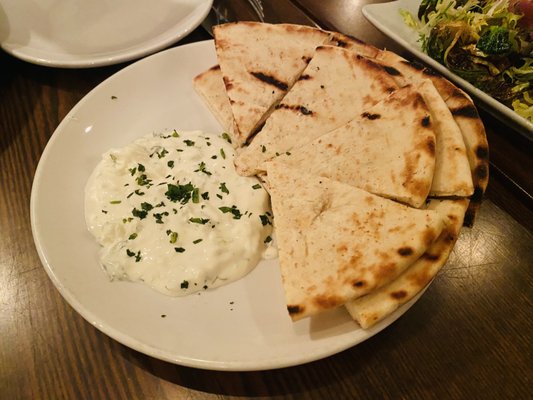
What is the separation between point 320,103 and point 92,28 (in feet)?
5.89

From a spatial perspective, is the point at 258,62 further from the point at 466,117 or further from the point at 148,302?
the point at 148,302

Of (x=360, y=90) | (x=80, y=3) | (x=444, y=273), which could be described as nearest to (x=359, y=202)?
(x=444, y=273)

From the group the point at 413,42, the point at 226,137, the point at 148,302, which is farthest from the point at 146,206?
the point at 413,42

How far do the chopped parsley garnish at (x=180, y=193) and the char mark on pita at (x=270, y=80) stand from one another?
80 centimetres

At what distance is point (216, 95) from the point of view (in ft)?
8.24

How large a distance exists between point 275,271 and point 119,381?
767 millimetres

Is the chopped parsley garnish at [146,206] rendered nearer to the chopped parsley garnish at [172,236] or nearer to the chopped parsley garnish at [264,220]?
the chopped parsley garnish at [172,236]

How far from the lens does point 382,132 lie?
200cm

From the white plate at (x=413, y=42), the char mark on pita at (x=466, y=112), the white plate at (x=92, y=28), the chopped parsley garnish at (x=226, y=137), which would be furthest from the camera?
Answer: the white plate at (x=92, y=28)

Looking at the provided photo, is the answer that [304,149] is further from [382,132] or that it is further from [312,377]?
[312,377]

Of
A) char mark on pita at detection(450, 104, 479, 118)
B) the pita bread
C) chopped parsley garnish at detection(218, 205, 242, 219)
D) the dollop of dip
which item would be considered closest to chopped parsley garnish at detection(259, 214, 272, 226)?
the dollop of dip

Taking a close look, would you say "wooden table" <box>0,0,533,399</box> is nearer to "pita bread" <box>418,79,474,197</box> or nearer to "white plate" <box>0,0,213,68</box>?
"pita bread" <box>418,79,474,197</box>

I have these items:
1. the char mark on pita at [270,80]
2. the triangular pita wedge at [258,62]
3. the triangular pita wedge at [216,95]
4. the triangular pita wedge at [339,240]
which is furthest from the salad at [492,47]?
the triangular pita wedge at [216,95]

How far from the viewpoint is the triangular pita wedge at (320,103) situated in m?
2.19
